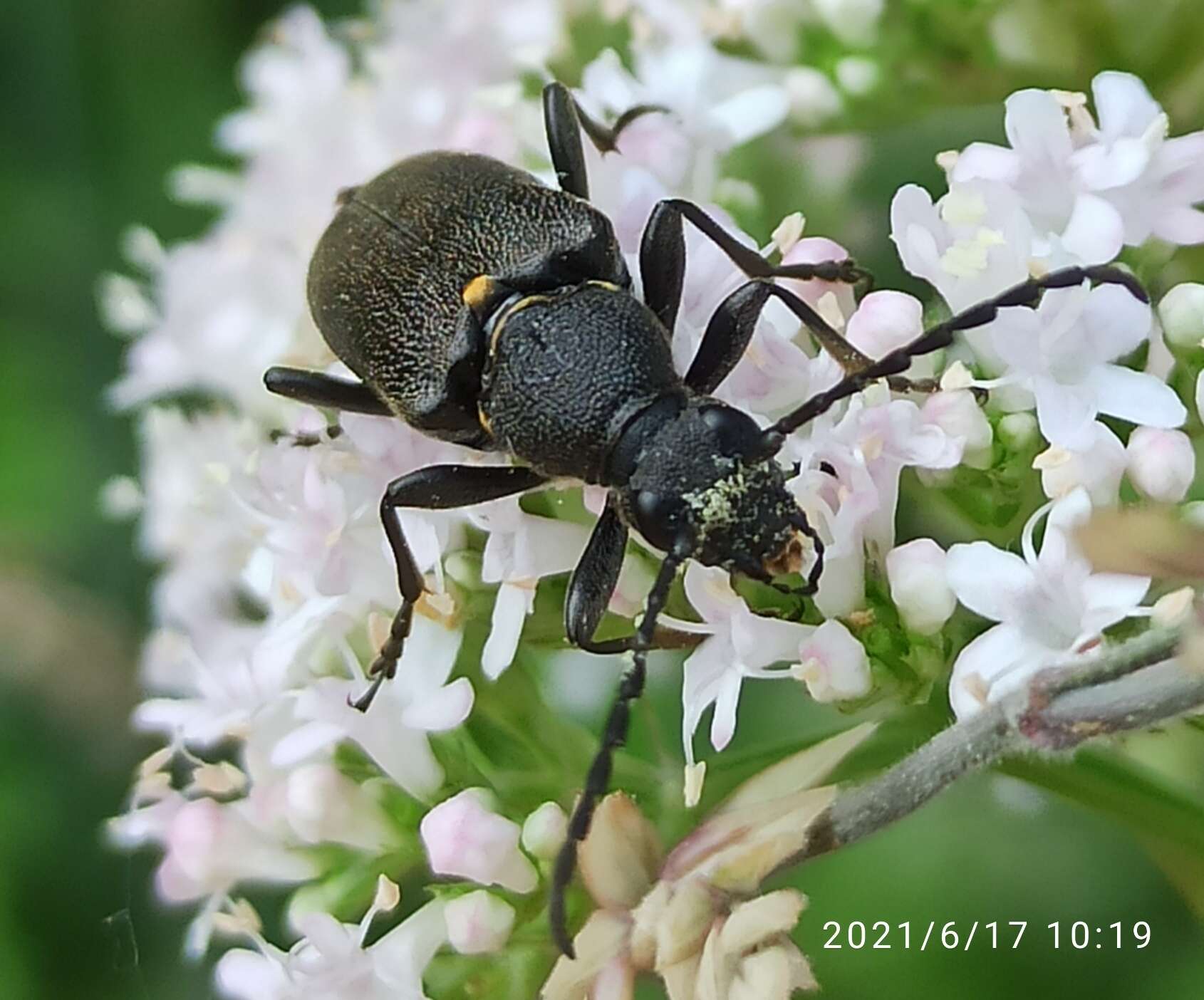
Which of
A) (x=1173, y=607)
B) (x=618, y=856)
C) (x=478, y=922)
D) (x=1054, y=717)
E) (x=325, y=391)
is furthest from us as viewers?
(x=325, y=391)

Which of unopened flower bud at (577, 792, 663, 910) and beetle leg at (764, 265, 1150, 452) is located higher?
beetle leg at (764, 265, 1150, 452)

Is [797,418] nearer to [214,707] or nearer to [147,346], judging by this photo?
[214,707]

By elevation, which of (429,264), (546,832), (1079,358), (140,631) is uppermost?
(140,631)

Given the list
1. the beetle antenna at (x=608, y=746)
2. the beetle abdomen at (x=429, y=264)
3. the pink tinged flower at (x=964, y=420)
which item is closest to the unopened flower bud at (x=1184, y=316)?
the pink tinged flower at (x=964, y=420)

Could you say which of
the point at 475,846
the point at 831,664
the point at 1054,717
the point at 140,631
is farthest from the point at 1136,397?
the point at 140,631

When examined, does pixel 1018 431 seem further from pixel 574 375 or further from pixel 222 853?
pixel 222 853

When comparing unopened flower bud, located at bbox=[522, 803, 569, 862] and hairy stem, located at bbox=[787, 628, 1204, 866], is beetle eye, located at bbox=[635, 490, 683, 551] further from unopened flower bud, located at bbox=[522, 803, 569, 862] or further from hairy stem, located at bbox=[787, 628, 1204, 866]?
hairy stem, located at bbox=[787, 628, 1204, 866]

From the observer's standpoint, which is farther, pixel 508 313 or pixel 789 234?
pixel 508 313

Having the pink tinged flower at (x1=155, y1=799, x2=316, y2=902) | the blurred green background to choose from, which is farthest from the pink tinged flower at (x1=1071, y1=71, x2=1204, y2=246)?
the pink tinged flower at (x1=155, y1=799, x2=316, y2=902)
